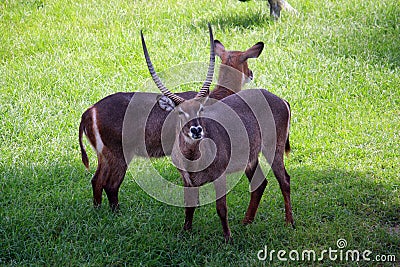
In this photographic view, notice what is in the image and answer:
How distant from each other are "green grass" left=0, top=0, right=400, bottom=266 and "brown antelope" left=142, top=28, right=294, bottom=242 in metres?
0.28

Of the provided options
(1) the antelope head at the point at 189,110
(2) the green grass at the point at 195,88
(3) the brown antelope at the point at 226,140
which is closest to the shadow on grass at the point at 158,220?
(2) the green grass at the point at 195,88

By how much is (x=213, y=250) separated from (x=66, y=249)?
103 centimetres

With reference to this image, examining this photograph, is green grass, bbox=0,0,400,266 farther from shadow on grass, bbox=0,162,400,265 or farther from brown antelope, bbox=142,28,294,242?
brown antelope, bbox=142,28,294,242

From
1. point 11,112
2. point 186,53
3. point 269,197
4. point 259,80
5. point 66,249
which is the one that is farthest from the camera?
point 186,53

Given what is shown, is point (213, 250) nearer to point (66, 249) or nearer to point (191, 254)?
point (191, 254)

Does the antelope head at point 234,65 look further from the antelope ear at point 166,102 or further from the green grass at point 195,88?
the antelope ear at point 166,102

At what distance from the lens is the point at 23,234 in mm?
4316

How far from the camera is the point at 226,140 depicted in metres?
4.43

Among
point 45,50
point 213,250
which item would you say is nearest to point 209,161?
point 213,250

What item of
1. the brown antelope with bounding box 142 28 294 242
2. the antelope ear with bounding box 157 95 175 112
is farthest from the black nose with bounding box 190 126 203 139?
the antelope ear with bounding box 157 95 175 112

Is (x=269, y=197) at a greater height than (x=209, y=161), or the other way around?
(x=209, y=161)

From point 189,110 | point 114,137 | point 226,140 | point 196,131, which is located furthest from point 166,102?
point 114,137

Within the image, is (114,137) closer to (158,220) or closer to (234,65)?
(158,220)

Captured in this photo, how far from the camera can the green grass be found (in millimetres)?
4332
